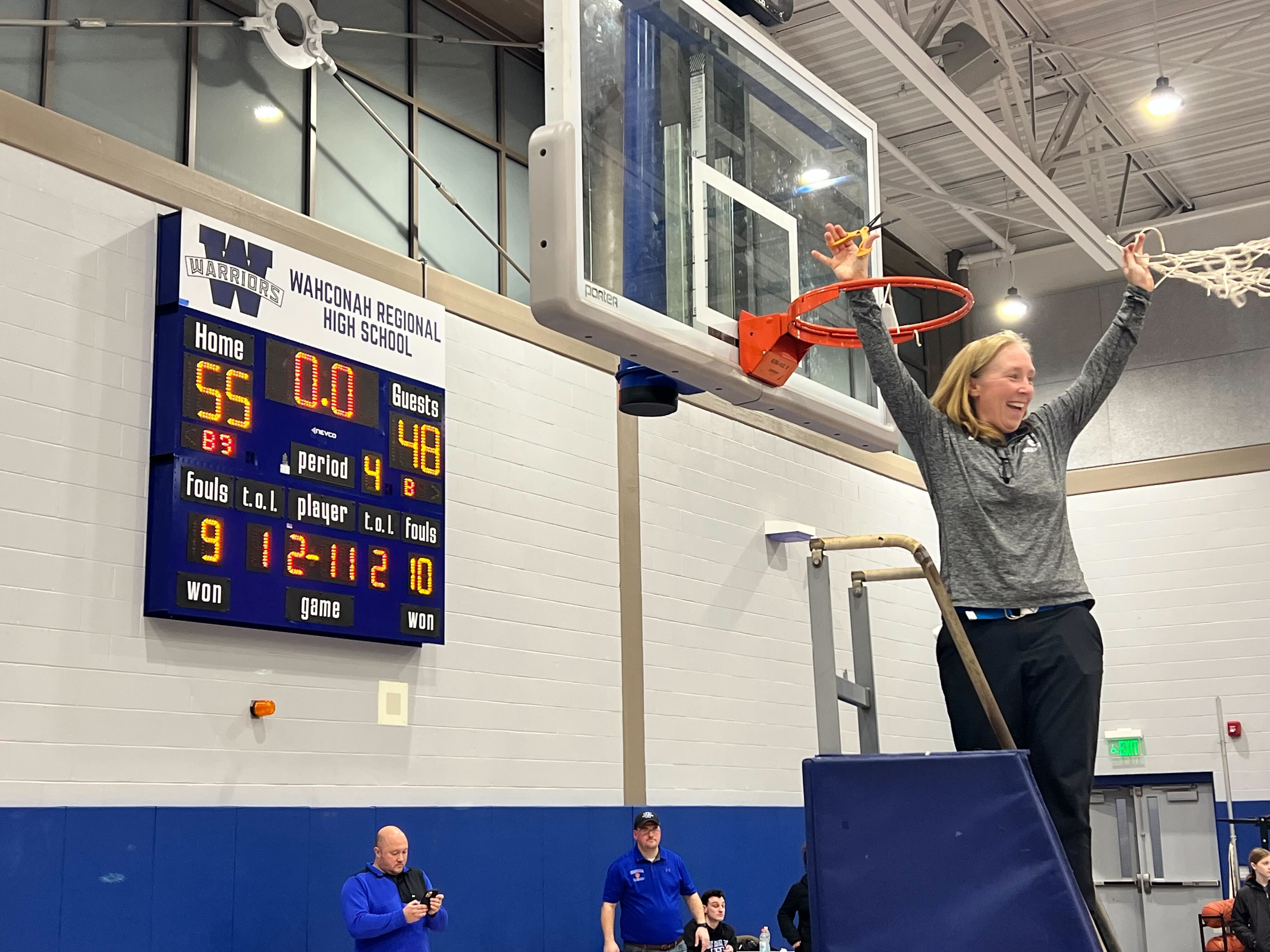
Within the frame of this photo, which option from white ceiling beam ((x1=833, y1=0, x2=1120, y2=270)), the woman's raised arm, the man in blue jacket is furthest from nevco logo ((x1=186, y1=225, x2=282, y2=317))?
the woman's raised arm

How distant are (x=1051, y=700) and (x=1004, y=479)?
54 centimetres

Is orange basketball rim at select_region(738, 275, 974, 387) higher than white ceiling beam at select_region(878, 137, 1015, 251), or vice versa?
white ceiling beam at select_region(878, 137, 1015, 251)

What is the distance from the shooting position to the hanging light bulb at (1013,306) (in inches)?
568

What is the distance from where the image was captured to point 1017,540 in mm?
3207

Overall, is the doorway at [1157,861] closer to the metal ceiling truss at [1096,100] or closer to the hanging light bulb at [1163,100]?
the metal ceiling truss at [1096,100]

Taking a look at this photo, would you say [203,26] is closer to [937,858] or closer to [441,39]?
[441,39]

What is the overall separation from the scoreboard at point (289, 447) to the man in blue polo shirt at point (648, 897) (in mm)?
2009

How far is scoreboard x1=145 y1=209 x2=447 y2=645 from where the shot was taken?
23.6ft

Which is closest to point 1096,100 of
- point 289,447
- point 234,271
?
point 234,271

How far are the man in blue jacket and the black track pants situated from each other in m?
4.71

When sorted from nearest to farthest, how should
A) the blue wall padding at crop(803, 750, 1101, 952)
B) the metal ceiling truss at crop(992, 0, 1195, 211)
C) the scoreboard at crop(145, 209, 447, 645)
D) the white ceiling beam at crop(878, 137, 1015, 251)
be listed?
1. the blue wall padding at crop(803, 750, 1101, 952)
2. the scoreboard at crop(145, 209, 447, 645)
3. the metal ceiling truss at crop(992, 0, 1195, 211)
4. the white ceiling beam at crop(878, 137, 1015, 251)

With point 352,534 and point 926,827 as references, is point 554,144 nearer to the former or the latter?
point 926,827

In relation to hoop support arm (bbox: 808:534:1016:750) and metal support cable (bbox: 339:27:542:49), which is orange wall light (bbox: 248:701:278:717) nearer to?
→ metal support cable (bbox: 339:27:542:49)

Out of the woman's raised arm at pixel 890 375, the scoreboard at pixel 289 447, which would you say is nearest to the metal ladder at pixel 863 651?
the woman's raised arm at pixel 890 375
